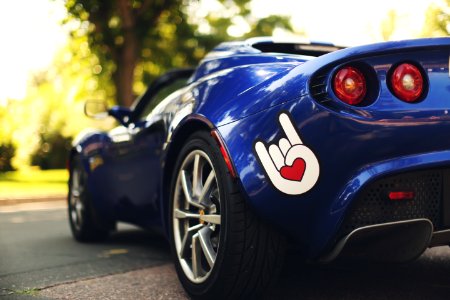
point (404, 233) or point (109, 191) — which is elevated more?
point (404, 233)

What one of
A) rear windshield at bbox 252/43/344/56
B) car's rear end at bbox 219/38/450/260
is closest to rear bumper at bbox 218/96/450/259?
car's rear end at bbox 219/38/450/260

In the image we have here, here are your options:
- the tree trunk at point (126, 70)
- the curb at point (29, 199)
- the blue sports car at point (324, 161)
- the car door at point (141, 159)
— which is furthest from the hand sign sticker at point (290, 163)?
the tree trunk at point (126, 70)

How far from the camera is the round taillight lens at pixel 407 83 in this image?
7.49ft

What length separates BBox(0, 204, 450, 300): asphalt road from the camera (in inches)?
116

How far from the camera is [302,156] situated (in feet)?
7.38

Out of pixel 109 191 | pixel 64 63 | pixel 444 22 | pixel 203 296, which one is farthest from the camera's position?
pixel 64 63

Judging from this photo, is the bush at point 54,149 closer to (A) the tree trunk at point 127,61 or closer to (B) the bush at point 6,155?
(B) the bush at point 6,155

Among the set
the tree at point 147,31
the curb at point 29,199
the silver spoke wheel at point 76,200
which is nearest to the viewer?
the silver spoke wheel at point 76,200

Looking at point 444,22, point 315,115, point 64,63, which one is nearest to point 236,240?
point 315,115

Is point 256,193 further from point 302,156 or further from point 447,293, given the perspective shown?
point 447,293

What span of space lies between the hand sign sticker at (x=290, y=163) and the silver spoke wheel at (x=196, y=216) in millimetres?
394

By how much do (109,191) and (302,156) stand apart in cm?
254

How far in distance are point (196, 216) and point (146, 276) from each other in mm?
863

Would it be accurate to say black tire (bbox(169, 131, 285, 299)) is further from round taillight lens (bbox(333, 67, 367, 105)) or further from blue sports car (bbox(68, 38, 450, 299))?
round taillight lens (bbox(333, 67, 367, 105))
